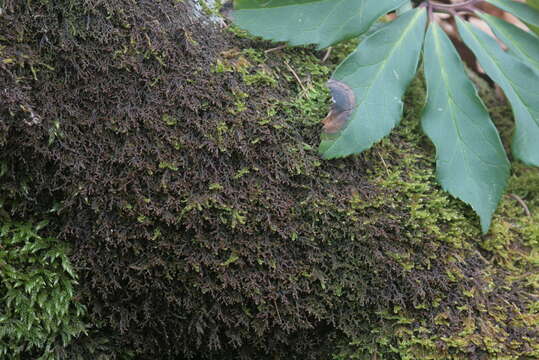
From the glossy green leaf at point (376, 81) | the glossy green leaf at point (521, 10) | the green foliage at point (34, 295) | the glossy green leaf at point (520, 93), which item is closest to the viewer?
the green foliage at point (34, 295)

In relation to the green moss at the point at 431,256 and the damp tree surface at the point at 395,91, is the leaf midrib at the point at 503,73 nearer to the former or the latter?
the damp tree surface at the point at 395,91

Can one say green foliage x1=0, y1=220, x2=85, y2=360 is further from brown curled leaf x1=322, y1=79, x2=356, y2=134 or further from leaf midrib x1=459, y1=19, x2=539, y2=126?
Result: leaf midrib x1=459, y1=19, x2=539, y2=126

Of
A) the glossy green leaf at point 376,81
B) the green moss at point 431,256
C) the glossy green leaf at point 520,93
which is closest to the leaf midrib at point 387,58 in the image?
the glossy green leaf at point 376,81

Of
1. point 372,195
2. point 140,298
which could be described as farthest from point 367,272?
point 140,298

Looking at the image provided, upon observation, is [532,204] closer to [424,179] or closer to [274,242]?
[424,179]

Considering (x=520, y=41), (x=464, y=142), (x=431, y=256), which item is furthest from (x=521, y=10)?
(x=431, y=256)

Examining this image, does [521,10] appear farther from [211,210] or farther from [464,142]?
[211,210]
